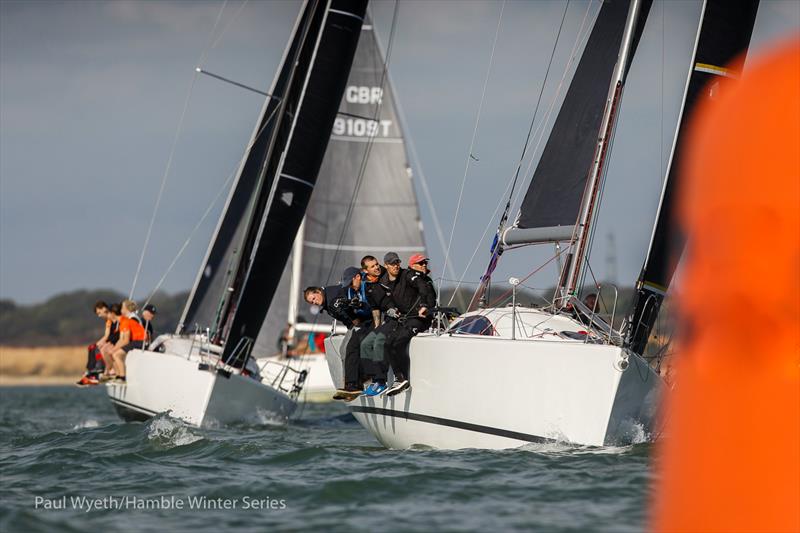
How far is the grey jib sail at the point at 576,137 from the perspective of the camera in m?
10.7

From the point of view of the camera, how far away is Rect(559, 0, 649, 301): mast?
10.0m

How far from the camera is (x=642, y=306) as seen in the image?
353 inches

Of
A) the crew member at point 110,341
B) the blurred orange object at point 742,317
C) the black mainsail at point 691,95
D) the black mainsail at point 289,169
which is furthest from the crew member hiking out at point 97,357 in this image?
the blurred orange object at point 742,317

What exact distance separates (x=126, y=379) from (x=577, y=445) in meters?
9.02

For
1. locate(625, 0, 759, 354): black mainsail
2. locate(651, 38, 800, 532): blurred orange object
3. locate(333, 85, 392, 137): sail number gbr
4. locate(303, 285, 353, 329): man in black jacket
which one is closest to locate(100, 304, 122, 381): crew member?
locate(303, 285, 353, 329): man in black jacket

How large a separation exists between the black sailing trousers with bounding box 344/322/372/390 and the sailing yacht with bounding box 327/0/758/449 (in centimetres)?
31

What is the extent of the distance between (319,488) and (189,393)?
7.71 meters

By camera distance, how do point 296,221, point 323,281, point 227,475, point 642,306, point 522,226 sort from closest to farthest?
point 227,475, point 642,306, point 522,226, point 296,221, point 323,281

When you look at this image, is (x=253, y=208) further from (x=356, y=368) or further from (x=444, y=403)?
(x=444, y=403)

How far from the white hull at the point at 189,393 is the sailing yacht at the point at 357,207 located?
40.0 ft

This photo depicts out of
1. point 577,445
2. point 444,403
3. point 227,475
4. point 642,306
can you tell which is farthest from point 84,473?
point 642,306

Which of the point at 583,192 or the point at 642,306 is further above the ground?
the point at 583,192

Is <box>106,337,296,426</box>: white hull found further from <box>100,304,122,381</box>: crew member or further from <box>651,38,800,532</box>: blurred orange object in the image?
<box>651,38,800,532</box>: blurred orange object

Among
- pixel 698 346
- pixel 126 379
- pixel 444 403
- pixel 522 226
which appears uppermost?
pixel 522 226
